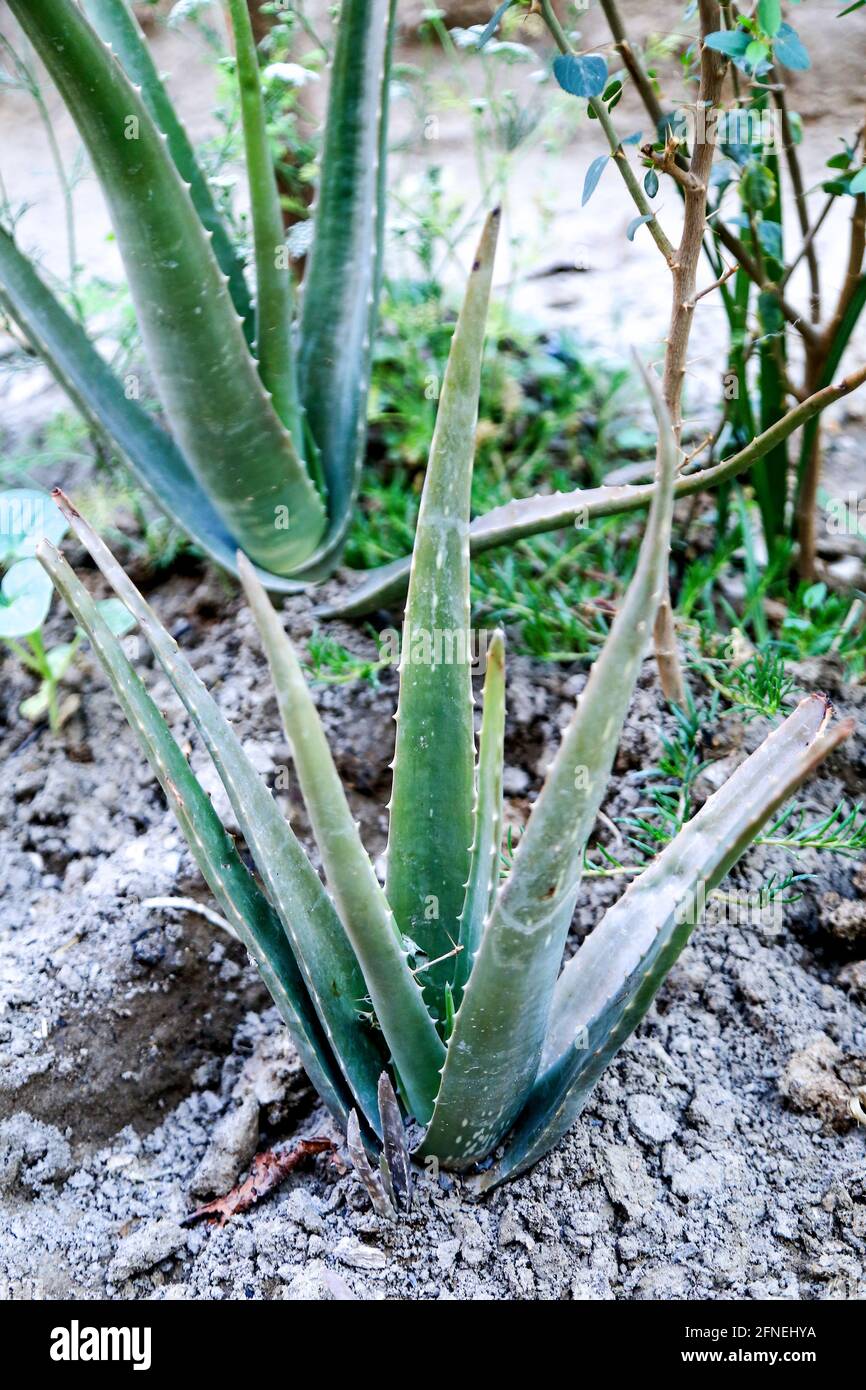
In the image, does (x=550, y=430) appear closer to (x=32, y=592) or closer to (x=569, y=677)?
(x=569, y=677)

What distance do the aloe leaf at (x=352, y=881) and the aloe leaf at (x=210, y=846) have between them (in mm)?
87

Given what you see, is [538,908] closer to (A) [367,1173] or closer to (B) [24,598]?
(A) [367,1173]

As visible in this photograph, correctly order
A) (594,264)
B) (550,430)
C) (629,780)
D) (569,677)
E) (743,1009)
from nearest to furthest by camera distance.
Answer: (743,1009)
(629,780)
(569,677)
(550,430)
(594,264)

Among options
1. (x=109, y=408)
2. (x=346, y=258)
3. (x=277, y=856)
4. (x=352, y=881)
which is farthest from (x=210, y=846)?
(x=346, y=258)

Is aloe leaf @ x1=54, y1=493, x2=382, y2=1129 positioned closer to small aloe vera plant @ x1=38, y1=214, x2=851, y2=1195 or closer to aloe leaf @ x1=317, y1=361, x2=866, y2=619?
small aloe vera plant @ x1=38, y1=214, x2=851, y2=1195

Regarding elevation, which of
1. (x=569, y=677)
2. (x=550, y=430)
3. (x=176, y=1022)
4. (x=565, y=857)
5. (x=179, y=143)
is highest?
(x=179, y=143)

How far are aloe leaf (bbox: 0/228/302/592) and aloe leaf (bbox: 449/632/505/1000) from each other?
74cm

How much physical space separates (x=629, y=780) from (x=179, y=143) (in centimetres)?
97

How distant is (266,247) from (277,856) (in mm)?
854

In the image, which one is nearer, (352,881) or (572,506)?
(352,881)

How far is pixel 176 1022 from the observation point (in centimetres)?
120

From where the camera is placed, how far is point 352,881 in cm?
75

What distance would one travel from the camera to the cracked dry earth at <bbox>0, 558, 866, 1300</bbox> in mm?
948
